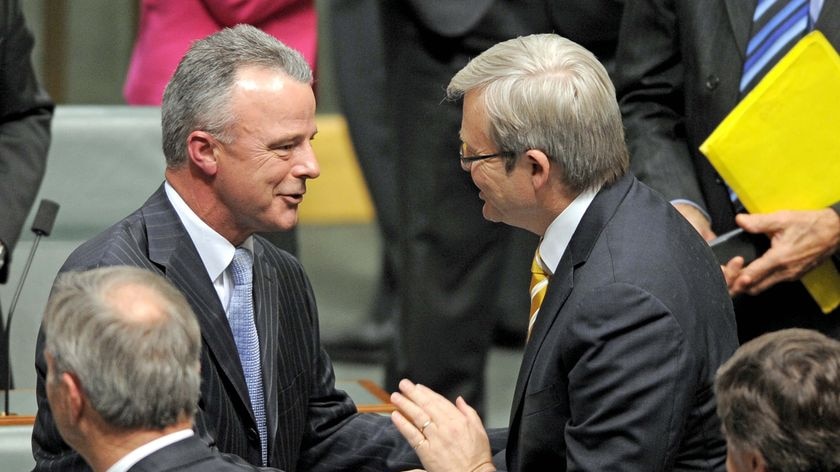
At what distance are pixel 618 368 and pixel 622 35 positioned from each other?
1.39 meters

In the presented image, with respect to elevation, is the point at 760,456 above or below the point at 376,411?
above

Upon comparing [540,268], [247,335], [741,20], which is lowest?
[247,335]

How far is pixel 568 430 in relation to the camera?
8.30ft

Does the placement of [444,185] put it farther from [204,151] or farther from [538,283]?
[204,151]

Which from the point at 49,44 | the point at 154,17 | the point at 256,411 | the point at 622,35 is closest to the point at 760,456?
the point at 256,411

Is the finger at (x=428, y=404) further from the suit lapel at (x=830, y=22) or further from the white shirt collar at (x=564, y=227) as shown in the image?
the suit lapel at (x=830, y=22)

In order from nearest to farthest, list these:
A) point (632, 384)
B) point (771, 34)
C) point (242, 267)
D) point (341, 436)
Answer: point (632, 384) → point (242, 267) → point (341, 436) → point (771, 34)

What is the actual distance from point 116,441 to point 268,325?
700 mm

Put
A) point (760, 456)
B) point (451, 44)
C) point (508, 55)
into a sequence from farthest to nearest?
point (451, 44) < point (508, 55) < point (760, 456)

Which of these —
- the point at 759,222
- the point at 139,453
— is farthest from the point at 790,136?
the point at 139,453

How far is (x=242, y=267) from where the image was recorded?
9.27 feet

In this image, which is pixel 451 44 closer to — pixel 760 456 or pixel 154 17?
pixel 154 17

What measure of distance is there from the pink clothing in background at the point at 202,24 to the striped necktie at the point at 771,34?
1.37 metres

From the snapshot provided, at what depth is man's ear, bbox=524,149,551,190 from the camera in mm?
2656
